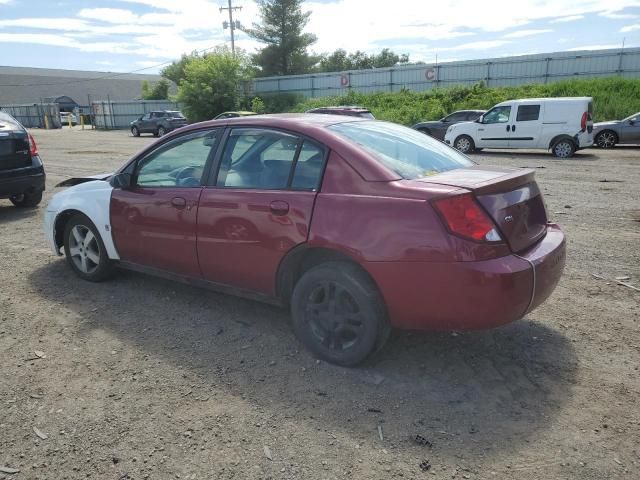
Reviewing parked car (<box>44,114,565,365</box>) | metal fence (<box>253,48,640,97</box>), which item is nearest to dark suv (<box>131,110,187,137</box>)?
metal fence (<box>253,48,640,97</box>)

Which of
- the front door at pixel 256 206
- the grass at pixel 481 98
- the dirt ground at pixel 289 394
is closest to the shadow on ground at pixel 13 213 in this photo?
the dirt ground at pixel 289 394

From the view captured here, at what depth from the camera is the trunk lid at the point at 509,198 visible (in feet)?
9.75

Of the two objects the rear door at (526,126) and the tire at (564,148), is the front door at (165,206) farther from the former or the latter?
the rear door at (526,126)

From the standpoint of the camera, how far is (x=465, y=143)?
58.7 feet

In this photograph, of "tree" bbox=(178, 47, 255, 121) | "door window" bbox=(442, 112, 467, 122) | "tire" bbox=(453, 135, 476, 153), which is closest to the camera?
"tire" bbox=(453, 135, 476, 153)

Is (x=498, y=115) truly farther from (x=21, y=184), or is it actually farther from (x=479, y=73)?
(x=479, y=73)

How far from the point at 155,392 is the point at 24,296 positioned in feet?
7.60

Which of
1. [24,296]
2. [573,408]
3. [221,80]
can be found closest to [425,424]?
[573,408]

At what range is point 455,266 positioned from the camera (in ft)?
9.25

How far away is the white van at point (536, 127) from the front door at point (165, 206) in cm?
1456

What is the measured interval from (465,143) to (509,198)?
51.1 ft

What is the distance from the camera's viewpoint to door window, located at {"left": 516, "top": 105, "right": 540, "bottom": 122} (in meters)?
16.1

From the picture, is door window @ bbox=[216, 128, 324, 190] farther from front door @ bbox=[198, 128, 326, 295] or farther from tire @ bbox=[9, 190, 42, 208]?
tire @ bbox=[9, 190, 42, 208]

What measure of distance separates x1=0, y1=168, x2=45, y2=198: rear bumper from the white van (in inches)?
540
